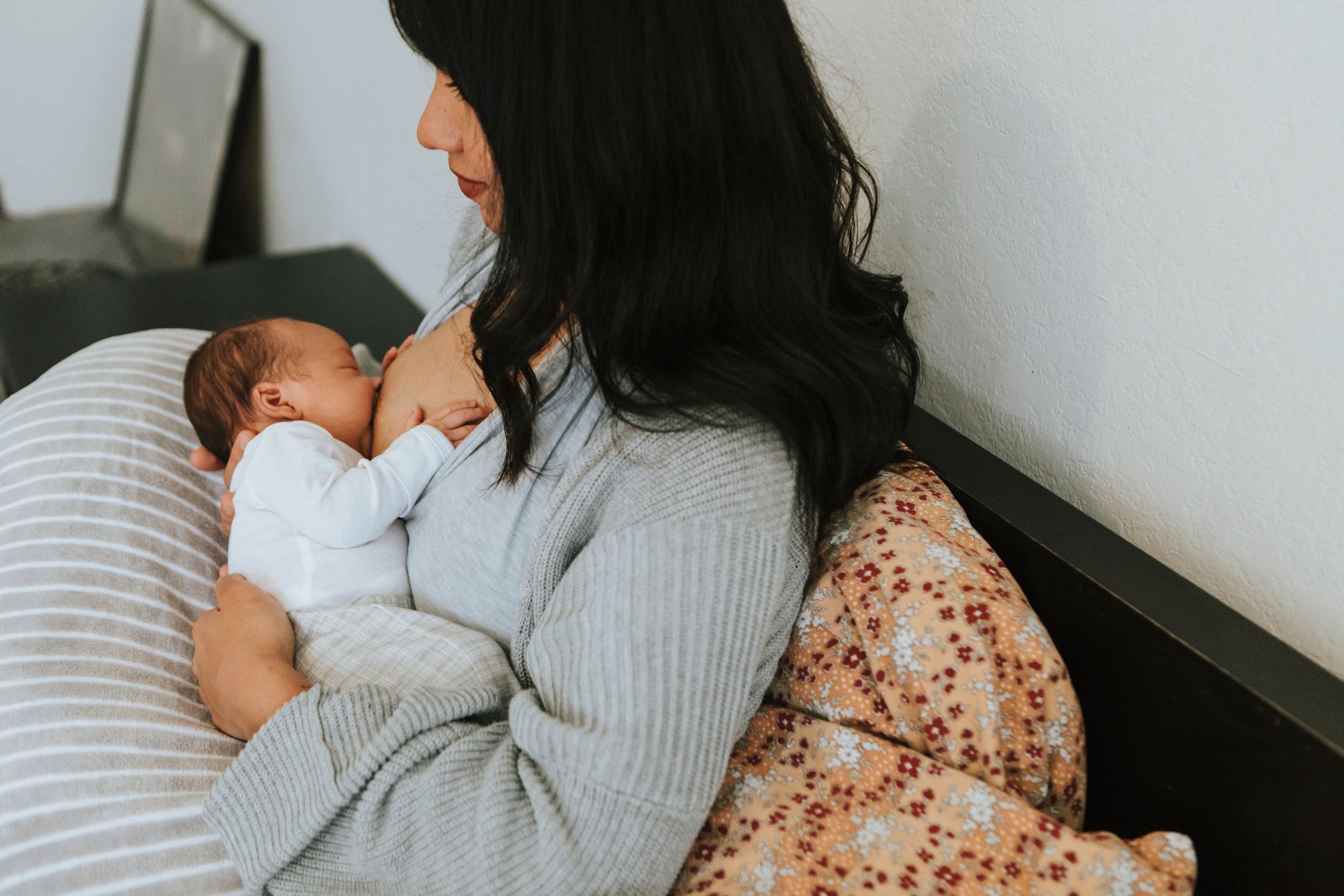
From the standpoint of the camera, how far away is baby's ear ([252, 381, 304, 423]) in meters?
1.15

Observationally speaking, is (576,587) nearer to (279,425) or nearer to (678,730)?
(678,730)

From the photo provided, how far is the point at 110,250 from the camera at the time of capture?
2.77 metres

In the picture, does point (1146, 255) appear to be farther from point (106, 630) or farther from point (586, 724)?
point (106, 630)

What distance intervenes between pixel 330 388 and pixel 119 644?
0.36 m

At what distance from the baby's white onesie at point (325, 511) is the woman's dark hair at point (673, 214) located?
23 cm

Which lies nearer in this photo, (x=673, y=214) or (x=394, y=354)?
(x=673, y=214)

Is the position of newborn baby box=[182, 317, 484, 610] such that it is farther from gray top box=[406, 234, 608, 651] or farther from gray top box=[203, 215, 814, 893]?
gray top box=[203, 215, 814, 893]

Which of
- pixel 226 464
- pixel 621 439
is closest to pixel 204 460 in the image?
pixel 226 464

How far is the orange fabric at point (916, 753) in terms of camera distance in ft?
2.23

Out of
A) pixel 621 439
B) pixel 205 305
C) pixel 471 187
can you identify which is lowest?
pixel 205 305

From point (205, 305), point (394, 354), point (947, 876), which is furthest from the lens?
point (205, 305)

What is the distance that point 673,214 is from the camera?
739 millimetres

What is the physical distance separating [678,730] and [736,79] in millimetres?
489

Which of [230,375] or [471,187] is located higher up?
[471,187]
